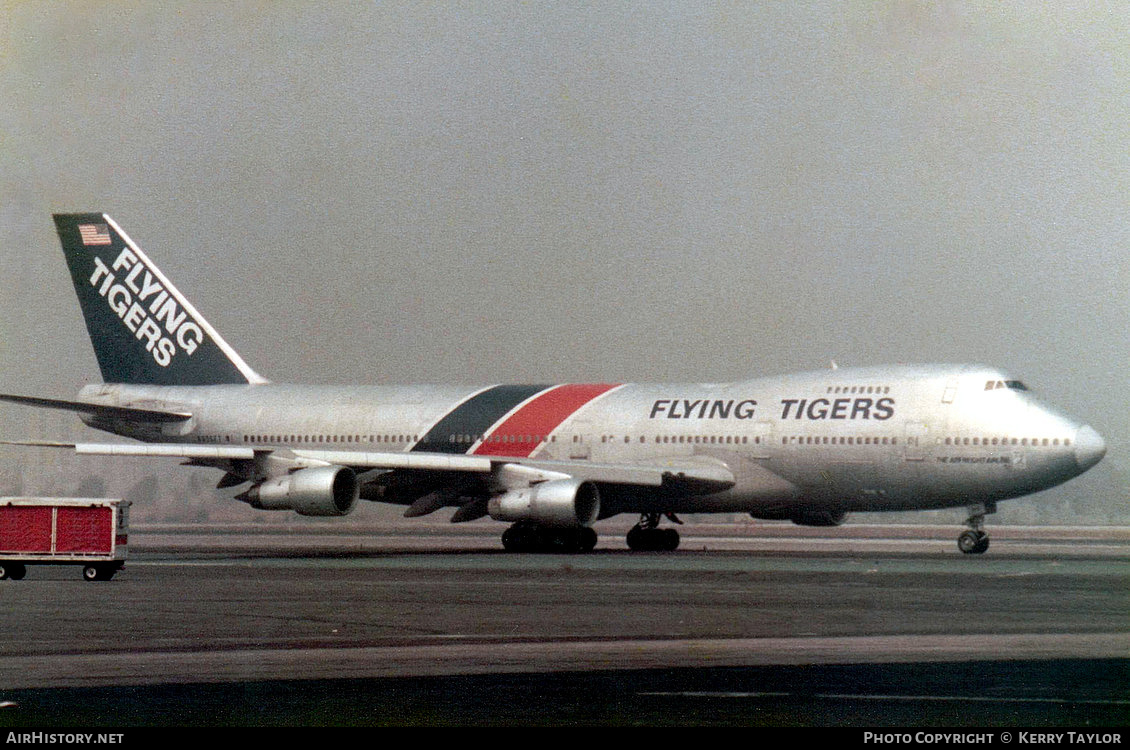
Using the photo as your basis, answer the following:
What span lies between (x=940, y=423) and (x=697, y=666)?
2568cm

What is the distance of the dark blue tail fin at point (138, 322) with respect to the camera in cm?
5334

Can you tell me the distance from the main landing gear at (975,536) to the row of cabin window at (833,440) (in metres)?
2.58

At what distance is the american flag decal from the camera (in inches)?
2112

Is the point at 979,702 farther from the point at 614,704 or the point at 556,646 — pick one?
the point at 556,646

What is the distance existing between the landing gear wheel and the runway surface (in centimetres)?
581

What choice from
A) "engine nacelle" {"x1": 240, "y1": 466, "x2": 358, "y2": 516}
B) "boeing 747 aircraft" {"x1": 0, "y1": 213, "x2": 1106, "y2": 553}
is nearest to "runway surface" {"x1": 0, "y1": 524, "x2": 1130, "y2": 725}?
"engine nacelle" {"x1": 240, "y1": 466, "x2": 358, "y2": 516}

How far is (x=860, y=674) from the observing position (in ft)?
50.5

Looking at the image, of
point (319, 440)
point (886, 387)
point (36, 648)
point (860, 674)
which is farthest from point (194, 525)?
point (860, 674)

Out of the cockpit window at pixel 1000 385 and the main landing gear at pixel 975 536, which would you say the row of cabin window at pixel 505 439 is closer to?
the main landing gear at pixel 975 536

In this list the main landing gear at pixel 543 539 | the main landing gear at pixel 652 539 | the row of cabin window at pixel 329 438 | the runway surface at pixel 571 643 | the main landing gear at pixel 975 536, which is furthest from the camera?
the row of cabin window at pixel 329 438

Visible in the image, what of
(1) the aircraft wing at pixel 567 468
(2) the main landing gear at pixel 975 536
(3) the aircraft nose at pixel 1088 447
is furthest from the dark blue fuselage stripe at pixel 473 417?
(3) the aircraft nose at pixel 1088 447

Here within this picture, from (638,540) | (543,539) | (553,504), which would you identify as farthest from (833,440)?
(543,539)

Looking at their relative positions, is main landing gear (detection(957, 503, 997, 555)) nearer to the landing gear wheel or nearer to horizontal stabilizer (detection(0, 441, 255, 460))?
the landing gear wheel

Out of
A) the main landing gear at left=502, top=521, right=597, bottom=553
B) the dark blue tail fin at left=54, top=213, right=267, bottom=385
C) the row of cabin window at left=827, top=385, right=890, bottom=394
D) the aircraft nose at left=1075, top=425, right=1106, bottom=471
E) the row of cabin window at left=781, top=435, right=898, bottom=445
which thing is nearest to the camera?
the aircraft nose at left=1075, top=425, right=1106, bottom=471
